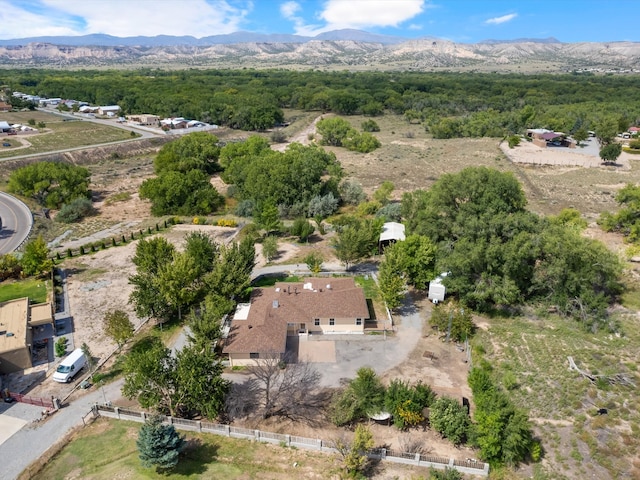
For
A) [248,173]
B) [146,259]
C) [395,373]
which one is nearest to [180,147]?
[248,173]

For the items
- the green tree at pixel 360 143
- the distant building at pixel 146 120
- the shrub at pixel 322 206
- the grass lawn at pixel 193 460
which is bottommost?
the grass lawn at pixel 193 460

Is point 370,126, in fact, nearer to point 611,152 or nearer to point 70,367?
point 611,152

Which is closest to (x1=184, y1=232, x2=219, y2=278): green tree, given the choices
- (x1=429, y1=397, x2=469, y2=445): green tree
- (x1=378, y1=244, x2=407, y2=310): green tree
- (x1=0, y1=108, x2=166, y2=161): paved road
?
(x1=378, y1=244, x2=407, y2=310): green tree

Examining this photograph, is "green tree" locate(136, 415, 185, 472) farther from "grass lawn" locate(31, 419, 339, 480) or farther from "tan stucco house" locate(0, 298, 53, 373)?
"tan stucco house" locate(0, 298, 53, 373)

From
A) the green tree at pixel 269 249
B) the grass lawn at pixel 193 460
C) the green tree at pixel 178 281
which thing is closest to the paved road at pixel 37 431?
the grass lawn at pixel 193 460

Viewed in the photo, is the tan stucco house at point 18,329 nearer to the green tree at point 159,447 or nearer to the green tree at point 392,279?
the green tree at point 159,447
